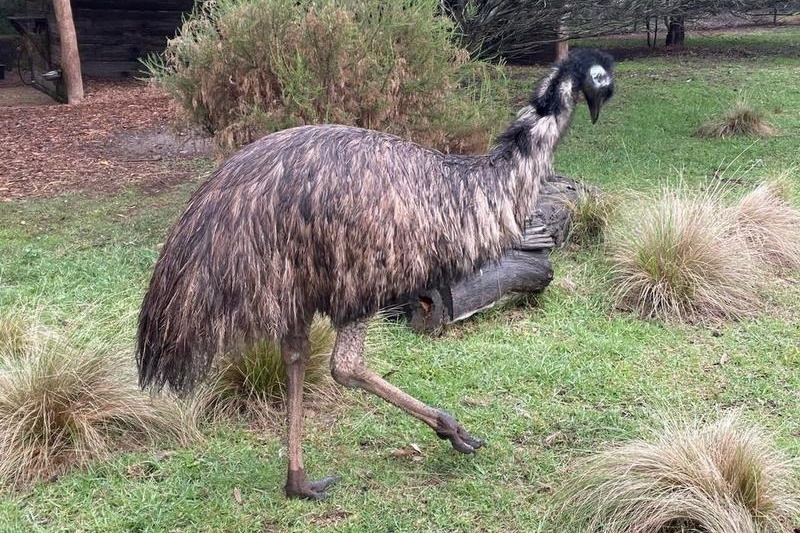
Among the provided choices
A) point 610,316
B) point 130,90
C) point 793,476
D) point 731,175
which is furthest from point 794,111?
point 130,90

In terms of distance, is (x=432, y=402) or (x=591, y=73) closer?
(x=591, y=73)

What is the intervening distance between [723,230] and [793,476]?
2.38 meters

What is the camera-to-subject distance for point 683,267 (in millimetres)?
4898

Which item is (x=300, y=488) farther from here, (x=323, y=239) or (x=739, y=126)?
(x=739, y=126)

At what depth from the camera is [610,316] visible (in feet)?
15.9

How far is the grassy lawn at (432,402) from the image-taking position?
3123 mm

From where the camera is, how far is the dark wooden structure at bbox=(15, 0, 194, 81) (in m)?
13.3

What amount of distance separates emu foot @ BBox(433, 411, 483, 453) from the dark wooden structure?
11.4m

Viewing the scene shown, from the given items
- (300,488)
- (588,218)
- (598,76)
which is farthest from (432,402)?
(588,218)

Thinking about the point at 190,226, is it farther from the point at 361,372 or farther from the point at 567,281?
the point at 567,281

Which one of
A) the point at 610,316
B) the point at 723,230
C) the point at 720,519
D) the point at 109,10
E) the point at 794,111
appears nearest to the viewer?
the point at 720,519

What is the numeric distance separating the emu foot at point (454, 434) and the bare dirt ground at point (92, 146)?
4.64 m

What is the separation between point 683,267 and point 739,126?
4.61 metres

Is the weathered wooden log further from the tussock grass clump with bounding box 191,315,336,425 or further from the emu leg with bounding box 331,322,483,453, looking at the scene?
the emu leg with bounding box 331,322,483,453
